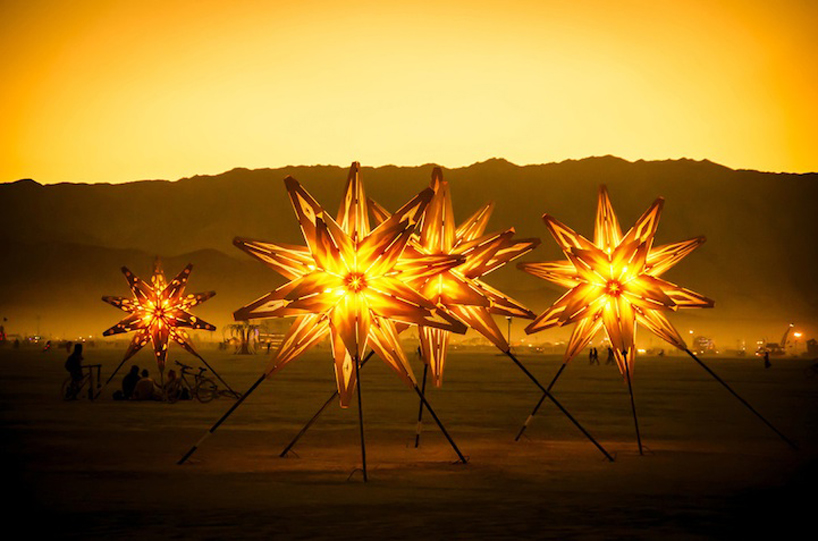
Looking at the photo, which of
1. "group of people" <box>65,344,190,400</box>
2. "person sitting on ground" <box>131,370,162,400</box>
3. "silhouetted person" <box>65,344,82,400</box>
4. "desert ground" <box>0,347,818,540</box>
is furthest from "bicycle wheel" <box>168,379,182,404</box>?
"silhouetted person" <box>65,344,82,400</box>

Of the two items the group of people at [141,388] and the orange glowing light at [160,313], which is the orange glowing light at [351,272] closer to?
the orange glowing light at [160,313]

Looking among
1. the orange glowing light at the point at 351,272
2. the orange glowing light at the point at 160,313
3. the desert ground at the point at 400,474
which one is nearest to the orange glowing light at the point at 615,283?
the desert ground at the point at 400,474

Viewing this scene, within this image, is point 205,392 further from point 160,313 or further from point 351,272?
point 351,272

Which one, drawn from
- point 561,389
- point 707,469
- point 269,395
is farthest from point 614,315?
point 561,389

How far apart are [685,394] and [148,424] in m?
26.7

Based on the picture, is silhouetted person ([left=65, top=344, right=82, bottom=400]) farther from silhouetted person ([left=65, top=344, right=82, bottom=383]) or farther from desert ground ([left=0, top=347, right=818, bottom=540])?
desert ground ([left=0, top=347, right=818, bottom=540])

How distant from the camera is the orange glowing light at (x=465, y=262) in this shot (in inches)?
929

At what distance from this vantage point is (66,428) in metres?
29.8

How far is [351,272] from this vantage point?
21.0 metres

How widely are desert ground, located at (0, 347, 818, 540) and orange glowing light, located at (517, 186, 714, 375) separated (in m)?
2.77

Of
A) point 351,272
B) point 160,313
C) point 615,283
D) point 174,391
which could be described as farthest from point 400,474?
point 174,391

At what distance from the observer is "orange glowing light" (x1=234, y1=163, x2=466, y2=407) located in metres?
20.7

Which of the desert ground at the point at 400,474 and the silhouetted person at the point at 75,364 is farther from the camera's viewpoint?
the silhouetted person at the point at 75,364

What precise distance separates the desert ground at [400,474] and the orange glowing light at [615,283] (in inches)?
109
